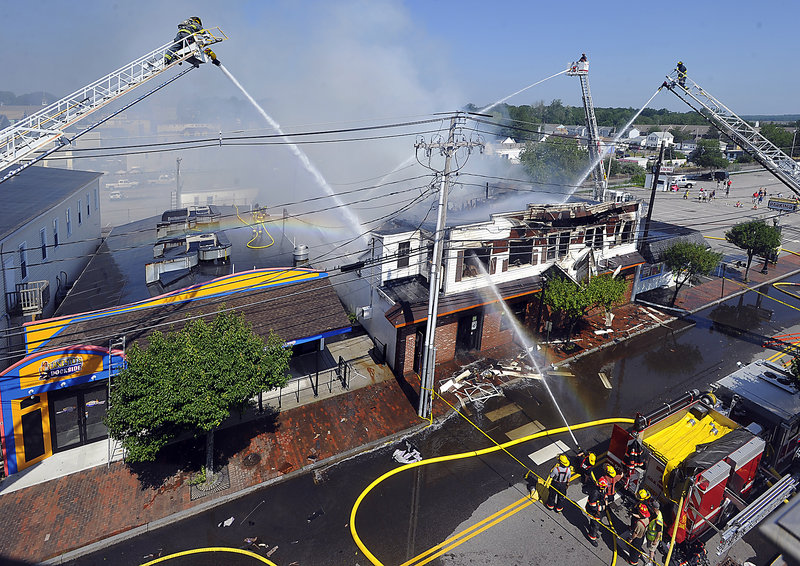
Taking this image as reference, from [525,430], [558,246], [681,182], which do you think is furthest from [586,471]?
[681,182]

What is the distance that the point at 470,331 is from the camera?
65.4ft

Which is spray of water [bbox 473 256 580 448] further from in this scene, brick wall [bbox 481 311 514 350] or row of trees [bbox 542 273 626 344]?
row of trees [bbox 542 273 626 344]

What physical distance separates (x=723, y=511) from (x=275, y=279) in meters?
15.6

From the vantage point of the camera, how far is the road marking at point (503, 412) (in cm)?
1611

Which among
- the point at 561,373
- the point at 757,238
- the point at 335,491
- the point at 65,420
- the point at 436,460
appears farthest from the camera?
the point at 757,238

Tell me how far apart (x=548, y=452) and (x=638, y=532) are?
3.80 metres

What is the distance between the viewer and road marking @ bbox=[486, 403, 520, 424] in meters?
16.1

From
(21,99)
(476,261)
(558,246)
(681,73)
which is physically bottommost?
(476,261)

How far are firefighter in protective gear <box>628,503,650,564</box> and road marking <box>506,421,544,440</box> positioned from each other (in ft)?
14.6

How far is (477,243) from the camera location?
18906mm

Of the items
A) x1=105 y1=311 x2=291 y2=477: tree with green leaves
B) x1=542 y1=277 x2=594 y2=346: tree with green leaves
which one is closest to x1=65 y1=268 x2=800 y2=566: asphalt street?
x1=105 y1=311 x2=291 y2=477: tree with green leaves

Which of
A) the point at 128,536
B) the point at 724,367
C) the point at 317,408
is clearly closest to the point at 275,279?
the point at 317,408

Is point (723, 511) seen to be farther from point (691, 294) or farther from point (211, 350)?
point (691, 294)

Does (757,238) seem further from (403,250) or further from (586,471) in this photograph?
(586,471)
